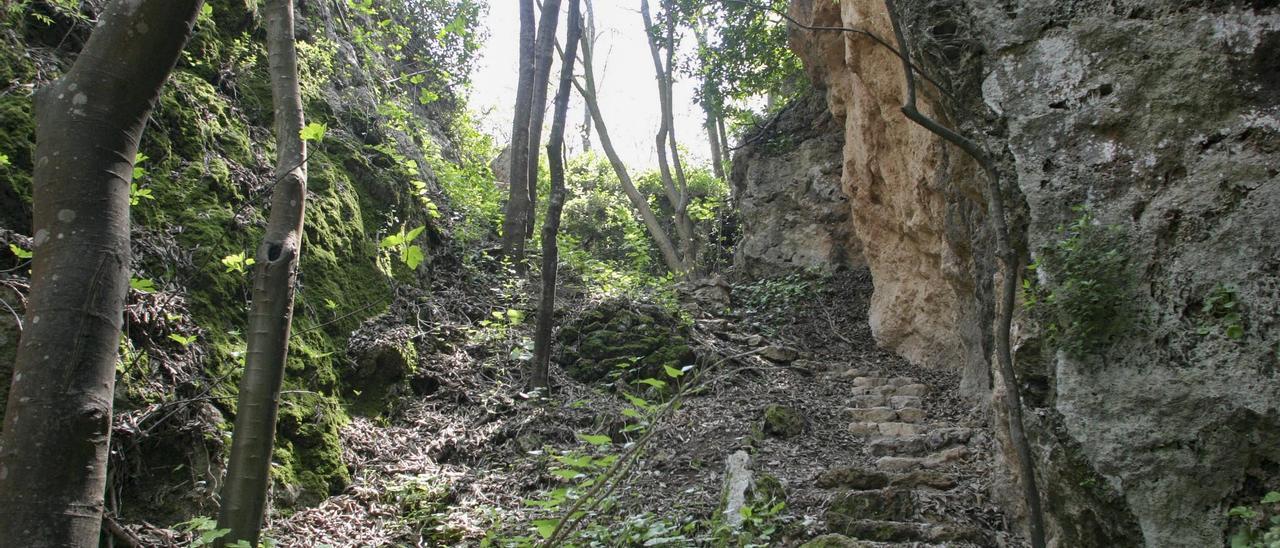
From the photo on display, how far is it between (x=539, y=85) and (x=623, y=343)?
3993 mm

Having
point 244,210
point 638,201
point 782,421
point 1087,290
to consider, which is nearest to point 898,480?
point 782,421

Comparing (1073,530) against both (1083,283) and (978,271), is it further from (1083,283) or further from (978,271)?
(978,271)

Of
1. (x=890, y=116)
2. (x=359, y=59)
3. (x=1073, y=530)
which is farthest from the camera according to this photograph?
(x=359, y=59)

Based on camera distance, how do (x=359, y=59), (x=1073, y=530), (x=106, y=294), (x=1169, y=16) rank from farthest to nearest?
(x=359, y=59) < (x=1169, y=16) < (x=1073, y=530) < (x=106, y=294)

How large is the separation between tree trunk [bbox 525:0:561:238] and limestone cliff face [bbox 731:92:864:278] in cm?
468

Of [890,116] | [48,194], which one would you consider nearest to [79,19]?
[48,194]

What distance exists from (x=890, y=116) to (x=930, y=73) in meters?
4.20

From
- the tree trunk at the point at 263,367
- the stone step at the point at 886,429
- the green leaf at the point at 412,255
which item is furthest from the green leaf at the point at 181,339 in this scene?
the stone step at the point at 886,429

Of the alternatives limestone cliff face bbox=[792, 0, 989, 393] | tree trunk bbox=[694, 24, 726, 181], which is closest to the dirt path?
limestone cliff face bbox=[792, 0, 989, 393]

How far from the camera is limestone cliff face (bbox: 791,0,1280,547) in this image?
2947mm

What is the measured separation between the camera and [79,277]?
164 centimetres

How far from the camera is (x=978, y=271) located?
4.96 m

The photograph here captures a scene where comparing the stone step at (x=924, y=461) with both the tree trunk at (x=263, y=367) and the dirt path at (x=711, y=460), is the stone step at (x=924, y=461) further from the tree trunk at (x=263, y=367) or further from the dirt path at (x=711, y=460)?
the tree trunk at (x=263, y=367)

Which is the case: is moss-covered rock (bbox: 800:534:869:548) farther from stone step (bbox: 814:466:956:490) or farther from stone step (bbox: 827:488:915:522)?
stone step (bbox: 814:466:956:490)
